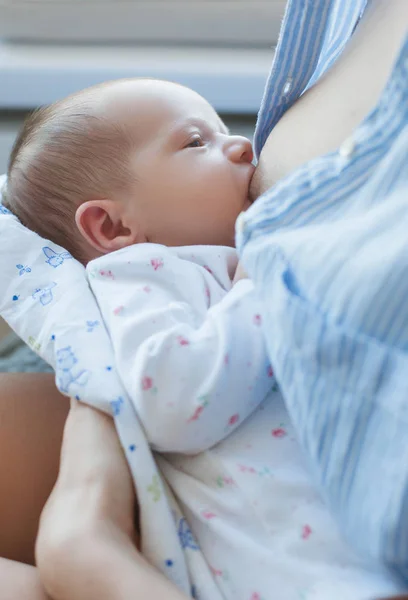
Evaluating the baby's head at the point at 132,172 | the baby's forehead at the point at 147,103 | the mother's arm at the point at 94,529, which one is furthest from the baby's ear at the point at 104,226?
the mother's arm at the point at 94,529

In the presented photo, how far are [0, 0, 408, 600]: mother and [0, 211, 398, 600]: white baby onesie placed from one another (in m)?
0.04

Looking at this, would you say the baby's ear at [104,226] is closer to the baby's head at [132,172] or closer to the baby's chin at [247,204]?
the baby's head at [132,172]

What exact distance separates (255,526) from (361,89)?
421 mm

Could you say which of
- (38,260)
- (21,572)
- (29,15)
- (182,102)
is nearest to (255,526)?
(21,572)

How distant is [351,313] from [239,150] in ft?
1.27

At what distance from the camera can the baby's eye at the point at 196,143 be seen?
819mm

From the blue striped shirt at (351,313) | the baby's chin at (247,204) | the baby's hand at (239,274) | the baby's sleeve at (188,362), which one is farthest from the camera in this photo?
the baby's chin at (247,204)

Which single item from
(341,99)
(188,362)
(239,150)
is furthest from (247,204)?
(188,362)

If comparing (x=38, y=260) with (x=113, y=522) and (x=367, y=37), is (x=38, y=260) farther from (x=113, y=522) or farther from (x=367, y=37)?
(x=367, y=37)

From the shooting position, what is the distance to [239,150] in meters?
0.82

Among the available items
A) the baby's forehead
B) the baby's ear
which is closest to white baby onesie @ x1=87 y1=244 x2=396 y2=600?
the baby's ear

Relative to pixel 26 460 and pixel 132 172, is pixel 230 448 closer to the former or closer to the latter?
Result: pixel 26 460

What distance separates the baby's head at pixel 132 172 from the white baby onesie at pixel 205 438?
0.12m

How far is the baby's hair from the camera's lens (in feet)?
2.67
